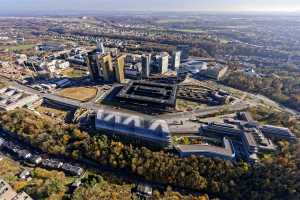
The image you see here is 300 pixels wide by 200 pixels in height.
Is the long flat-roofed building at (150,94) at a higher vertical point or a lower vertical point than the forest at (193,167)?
higher

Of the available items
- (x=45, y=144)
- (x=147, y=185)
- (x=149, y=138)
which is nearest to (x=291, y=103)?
(x=149, y=138)

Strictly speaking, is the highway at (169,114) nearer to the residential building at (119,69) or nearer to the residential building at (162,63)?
the residential building at (119,69)

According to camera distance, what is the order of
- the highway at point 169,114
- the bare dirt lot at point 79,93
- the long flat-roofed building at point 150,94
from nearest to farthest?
1. the highway at point 169,114
2. the long flat-roofed building at point 150,94
3. the bare dirt lot at point 79,93

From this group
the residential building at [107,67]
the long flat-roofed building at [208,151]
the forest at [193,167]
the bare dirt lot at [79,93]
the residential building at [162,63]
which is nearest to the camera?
the forest at [193,167]

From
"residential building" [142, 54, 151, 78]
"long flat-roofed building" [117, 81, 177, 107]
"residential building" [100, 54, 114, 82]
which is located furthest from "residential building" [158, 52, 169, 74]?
"residential building" [100, 54, 114, 82]

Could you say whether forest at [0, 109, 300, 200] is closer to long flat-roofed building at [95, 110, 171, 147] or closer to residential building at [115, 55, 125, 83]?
long flat-roofed building at [95, 110, 171, 147]

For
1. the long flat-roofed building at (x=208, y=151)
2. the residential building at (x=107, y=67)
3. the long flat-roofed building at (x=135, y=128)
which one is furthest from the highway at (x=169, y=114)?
the residential building at (x=107, y=67)
